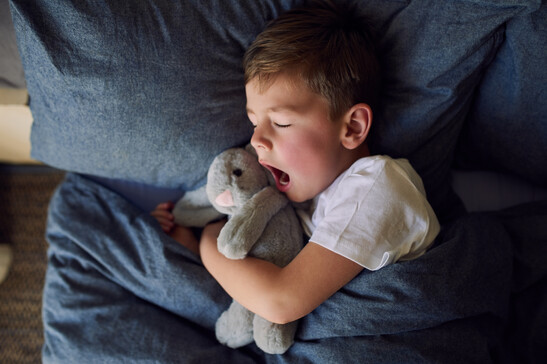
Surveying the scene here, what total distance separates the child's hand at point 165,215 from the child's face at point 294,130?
32cm

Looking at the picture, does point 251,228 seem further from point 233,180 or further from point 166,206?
point 166,206

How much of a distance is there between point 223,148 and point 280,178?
0.16 metres

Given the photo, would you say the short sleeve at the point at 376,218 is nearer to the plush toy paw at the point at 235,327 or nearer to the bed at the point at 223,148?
the bed at the point at 223,148

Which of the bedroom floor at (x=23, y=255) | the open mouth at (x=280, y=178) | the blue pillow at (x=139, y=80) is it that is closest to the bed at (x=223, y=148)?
the blue pillow at (x=139, y=80)

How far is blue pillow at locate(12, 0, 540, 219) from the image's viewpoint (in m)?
0.81

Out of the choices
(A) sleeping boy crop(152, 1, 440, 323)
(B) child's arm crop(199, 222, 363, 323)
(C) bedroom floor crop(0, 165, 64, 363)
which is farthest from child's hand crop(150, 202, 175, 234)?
(C) bedroom floor crop(0, 165, 64, 363)

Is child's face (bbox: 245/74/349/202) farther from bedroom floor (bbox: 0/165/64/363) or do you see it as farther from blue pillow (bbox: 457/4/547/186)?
bedroom floor (bbox: 0/165/64/363)

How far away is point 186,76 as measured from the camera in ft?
2.86

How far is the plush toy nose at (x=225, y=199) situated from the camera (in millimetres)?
825

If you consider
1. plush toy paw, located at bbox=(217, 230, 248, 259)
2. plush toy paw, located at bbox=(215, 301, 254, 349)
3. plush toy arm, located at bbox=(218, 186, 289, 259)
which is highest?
plush toy arm, located at bbox=(218, 186, 289, 259)

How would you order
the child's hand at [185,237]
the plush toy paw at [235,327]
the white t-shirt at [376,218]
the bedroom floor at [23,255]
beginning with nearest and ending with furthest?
the white t-shirt at [376,218] < the plush toy paw at [235,327] < the child's hand at [185,237] < the bedroom floor at [23,255]

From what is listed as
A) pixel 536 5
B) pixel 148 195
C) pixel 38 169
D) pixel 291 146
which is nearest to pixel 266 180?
pixel 291 146

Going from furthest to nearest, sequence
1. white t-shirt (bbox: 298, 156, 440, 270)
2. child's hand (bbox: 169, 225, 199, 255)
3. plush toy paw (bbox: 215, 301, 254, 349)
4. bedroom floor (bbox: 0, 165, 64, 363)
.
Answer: bedroom floor (bbox: 0, 165, 64, 363) → child's hand (bbox: 169, 225, 199, 255) → plush toy paw (bbox: 215, 301, 254, 349) → white t-shirt (bbox: 298, 156, 440, 270)

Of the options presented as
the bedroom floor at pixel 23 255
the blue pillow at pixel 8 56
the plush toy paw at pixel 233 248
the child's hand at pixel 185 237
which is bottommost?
the bedroom floor at pixel 23 255
